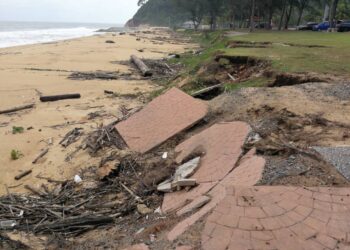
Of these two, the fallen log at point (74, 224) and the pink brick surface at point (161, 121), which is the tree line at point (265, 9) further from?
the fallen log at point (74, 224)

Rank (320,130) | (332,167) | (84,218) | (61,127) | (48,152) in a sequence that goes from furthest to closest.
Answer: (61,127) → (48,152) → (320,130) → (84,218) → (332,167)

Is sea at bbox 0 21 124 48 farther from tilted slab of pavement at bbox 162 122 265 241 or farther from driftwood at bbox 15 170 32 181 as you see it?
tilted slab of pavement at bbox 162 122 265 241

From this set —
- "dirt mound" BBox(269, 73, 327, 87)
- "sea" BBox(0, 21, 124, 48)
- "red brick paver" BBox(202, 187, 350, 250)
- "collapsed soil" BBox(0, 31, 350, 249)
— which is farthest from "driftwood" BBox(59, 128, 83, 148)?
"sea" BBox(0, 21, 124, 48)

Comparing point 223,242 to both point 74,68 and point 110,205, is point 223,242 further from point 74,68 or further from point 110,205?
point 74,68

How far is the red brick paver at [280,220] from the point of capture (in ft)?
12.8

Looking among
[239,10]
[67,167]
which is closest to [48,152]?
[67,167]

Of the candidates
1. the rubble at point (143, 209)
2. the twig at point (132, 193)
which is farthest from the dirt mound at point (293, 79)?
the rubble at point (143, 209)

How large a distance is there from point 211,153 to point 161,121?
2.32 metres

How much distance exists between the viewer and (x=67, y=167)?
800 centimetres

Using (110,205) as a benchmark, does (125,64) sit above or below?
below

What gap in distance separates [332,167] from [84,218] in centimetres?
337

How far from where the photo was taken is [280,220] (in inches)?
165

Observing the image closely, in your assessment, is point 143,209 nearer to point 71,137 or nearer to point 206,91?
point 71,137

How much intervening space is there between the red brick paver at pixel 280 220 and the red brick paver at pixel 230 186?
27 millimetres
